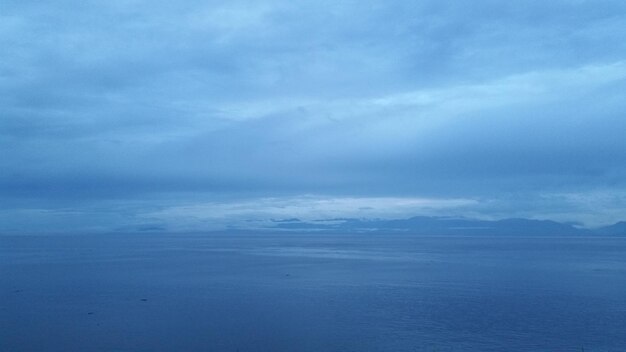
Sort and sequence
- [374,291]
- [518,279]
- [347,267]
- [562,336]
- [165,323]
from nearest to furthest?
[562,336]
[165,323]
[374,291]
[518,279]
[347,267]

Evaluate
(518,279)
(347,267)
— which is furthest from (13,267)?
(518,279)

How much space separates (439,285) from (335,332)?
22866 mm

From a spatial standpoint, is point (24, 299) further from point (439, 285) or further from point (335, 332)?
point (439, 285)

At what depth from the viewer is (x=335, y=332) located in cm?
2923

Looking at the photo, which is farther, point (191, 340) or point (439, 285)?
point (439, 285)

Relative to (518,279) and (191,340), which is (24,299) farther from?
(518,279)

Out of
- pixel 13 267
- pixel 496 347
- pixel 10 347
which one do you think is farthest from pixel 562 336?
pixel 13 267

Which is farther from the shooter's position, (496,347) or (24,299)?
(24,299)

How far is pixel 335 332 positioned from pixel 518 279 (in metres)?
32.8

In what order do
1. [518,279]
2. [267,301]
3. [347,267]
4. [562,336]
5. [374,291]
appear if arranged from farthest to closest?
[347,267]
[518,279]
[374,291]
[267,301]
[562,336]

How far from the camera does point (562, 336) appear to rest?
28.8m

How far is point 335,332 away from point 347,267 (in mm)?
40956

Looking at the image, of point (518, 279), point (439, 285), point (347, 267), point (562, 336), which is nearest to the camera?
point (562, 336)

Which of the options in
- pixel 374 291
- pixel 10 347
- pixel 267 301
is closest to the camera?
pixel 10 347
